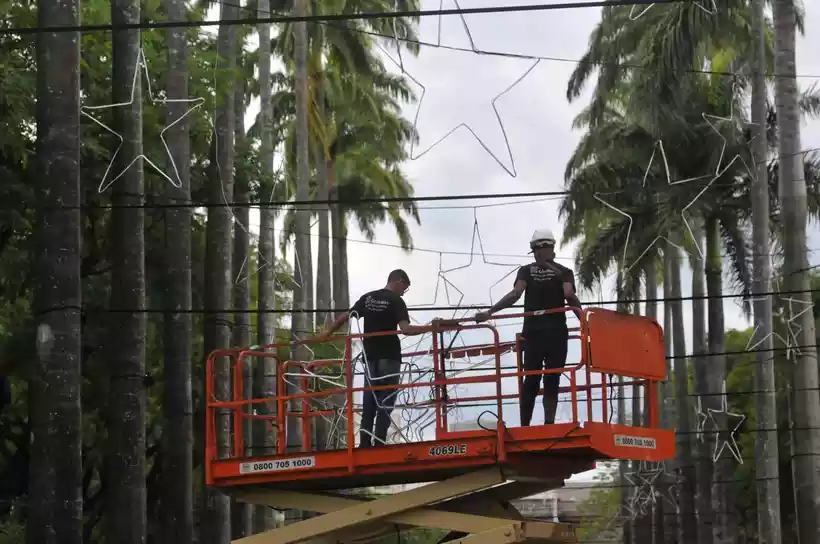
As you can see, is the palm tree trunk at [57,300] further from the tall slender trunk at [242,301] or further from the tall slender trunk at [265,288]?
the tall slender trunk at [265,288]

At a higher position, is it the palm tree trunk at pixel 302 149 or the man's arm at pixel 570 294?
the palm tree trunk at pixel 302 149

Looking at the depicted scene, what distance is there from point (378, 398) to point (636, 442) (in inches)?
101

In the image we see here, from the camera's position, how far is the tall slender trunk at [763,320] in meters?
35.0

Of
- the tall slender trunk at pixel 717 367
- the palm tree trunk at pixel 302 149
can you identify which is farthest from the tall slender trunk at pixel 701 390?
the palm tree trunk at pixel 302 149

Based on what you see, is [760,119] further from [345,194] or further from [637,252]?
[345,194]

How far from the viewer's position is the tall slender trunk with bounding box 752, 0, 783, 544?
35.0m

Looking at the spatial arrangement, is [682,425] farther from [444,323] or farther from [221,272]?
[444,323]

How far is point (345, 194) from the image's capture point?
191ft

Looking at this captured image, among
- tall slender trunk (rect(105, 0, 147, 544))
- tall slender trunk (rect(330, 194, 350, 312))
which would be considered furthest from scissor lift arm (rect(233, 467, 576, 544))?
tall slender trunk (rect(330, 194, 350, 312))

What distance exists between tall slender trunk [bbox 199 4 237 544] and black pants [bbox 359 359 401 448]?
45.3 feet

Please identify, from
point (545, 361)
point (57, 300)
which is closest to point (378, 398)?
point (545, 361)

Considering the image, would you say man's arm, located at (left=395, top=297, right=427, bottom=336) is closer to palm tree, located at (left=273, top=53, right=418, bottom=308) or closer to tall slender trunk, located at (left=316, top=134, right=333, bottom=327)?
tall slender trunk, located at (left=316, top=134, right=333, bottom=327)

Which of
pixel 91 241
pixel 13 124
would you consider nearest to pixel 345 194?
pixel 91 241

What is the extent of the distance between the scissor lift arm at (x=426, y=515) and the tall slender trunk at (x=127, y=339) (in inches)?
277
